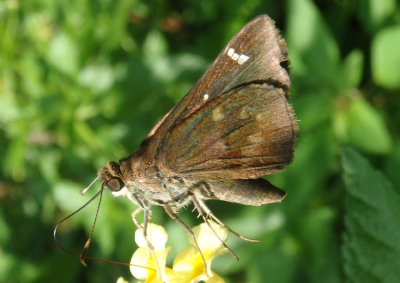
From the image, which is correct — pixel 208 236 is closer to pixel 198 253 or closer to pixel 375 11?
pixel 198 253

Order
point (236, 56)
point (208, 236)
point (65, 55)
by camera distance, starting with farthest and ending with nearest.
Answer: point (65, 55) < point (236, 56) < point (208, 236)

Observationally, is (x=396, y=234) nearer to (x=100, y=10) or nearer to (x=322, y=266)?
(x=322, y=266)

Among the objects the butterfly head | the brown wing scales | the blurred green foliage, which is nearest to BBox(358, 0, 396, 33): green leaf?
the blurred green foliage

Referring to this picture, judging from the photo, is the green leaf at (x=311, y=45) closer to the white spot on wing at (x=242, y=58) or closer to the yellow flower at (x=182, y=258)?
the white spot on wing at (x=242, y=58)

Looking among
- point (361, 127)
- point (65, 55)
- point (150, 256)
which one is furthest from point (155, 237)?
point (65, 55)

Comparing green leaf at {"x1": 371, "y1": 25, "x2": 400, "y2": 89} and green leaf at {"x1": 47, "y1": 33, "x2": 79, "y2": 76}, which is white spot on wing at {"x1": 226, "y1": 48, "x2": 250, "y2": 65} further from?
green leaf at {"x1": 47, "y1": 33, "x2": 79, "y2": 76}
